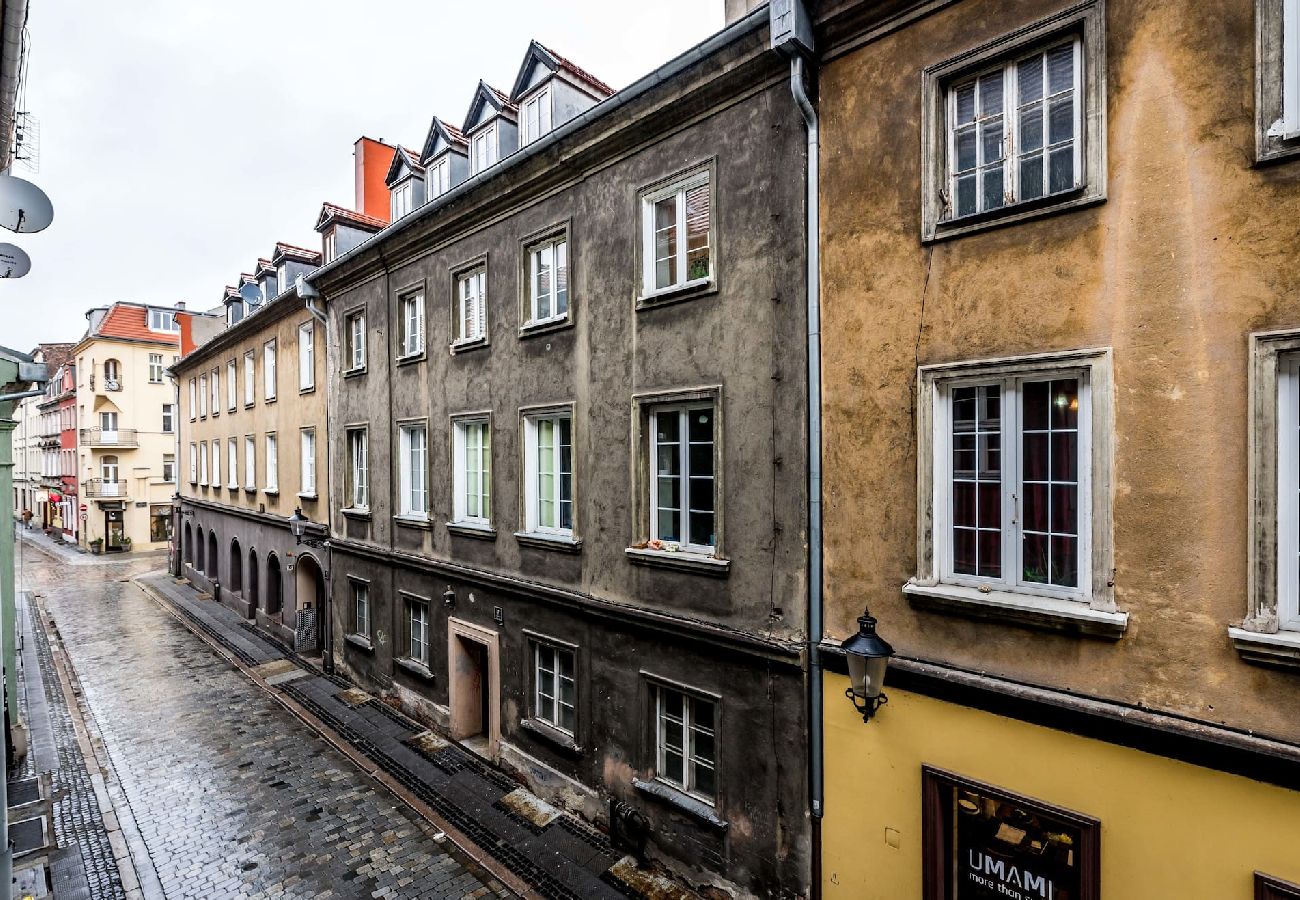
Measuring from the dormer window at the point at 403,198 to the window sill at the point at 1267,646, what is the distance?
15.0 meters

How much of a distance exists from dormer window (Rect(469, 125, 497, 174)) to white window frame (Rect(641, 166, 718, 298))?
4482mm

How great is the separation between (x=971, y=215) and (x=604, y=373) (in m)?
5.02

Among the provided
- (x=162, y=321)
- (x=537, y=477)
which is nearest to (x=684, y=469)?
(x=537, y=477)

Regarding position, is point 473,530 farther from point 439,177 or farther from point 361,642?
point 439,177

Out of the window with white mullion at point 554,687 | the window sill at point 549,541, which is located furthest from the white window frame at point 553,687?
the window sill at point 549,541

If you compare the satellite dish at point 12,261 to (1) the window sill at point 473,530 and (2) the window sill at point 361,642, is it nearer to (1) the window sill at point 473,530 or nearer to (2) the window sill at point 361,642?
(1) the window sill at point 473,530

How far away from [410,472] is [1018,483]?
453 inches

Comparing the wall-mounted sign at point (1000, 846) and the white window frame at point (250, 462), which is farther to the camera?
the white window frame at point (250, 462)

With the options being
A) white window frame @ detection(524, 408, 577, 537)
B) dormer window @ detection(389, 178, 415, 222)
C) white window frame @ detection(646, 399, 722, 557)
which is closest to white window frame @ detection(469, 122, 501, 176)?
dormer window @ detection(389, 178, 415, 222)

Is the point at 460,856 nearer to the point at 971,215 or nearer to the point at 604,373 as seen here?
the point at 604,373

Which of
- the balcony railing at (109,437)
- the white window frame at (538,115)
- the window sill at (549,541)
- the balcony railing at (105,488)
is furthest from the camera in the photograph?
the balcony railing at (105,488)

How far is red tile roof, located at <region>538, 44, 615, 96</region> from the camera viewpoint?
10469mm

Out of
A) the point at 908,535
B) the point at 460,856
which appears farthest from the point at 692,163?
the point at 460,856

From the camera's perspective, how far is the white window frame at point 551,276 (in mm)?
10023
